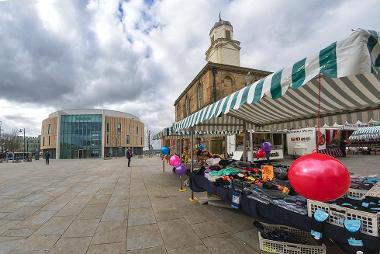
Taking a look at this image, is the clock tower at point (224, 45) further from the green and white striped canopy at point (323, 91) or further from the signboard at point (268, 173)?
the signboard at point (268, 173)

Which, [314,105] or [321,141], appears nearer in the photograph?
[314,105]

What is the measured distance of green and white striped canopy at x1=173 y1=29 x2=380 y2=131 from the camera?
83.4 inches

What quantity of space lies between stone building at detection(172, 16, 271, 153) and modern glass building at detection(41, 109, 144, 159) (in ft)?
101

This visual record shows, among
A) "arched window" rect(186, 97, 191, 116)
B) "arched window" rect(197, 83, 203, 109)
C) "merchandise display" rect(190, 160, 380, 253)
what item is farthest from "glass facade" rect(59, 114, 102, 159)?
"merchandise display" rect(190, 160, 380, 253)

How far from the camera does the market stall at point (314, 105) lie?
2.13 meters

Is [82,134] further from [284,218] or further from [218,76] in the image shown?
[284,218]

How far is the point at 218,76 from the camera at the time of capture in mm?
26266

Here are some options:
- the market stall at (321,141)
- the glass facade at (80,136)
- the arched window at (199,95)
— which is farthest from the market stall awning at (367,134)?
the glass facade at (80,136)

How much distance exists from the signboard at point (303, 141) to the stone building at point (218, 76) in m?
7.00

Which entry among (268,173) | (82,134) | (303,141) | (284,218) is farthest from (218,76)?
(82,134)

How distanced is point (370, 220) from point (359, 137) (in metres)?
39.6

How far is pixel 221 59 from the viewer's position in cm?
3148

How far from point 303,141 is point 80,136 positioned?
181 ft

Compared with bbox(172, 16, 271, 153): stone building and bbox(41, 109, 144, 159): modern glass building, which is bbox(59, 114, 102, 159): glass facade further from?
bbox(172, 16, 271, 153): stone building
